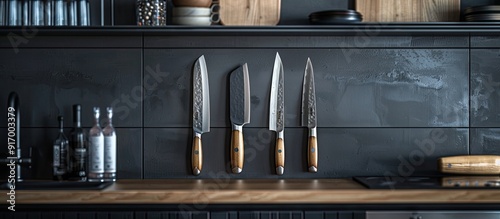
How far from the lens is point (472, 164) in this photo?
7.43ft

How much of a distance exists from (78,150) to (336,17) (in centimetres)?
105

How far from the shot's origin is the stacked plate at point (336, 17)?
2186 mm

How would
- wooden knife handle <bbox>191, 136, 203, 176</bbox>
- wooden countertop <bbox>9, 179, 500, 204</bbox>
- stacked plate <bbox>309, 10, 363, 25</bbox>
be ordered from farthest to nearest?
wooden knife handle <bbox>191, 136, 203, 176</bbox> < stacked plate <bbox>309, 10, 363, 25</bbox> < wooden countertop <bbox>9, 179, 500, 204</bbox>

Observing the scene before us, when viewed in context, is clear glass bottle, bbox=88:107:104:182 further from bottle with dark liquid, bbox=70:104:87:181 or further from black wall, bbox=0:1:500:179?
black wall, bbox=0:1:500:179

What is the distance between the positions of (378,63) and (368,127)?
0.25 m

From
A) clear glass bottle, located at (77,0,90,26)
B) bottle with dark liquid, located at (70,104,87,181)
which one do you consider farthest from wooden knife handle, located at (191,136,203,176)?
clear glass bottle, located at (77,0,90,26)

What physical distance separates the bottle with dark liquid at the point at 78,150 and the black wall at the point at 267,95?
0.35 feet

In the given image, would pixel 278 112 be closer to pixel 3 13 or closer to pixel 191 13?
pixel 191 13

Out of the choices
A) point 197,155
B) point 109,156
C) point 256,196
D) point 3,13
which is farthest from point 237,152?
point 3,13

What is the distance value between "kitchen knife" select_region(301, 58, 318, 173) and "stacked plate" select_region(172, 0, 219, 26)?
17.6 inches

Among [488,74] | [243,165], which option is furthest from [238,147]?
[488,74]

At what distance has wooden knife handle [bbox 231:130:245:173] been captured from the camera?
92.0 inches

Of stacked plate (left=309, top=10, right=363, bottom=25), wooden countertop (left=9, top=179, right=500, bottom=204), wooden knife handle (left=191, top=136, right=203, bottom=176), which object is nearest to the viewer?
wooden countertop (left=9, top=179, right=500, bottom=204)

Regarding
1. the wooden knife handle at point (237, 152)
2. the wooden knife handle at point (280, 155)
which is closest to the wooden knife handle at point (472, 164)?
the wooden knife handle at point (280, 155)
